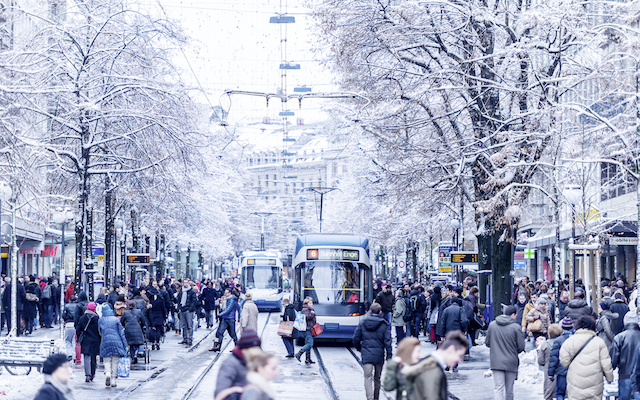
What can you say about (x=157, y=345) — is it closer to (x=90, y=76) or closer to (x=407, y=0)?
(x=90, y=76)

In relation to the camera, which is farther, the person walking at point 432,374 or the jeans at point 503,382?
the jeans at point 503,382

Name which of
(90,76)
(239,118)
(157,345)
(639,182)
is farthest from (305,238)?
(239,118)

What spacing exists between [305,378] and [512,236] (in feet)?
25.9

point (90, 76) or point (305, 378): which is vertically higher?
point (90, 76)

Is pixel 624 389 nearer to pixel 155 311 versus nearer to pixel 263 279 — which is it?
pixel 155 311

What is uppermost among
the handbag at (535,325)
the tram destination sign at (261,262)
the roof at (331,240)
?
the roof at (331,240)

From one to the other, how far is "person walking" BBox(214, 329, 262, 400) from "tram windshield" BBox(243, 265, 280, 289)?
43290 mm

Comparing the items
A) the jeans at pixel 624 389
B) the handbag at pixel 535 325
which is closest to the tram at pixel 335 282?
the handbag at pixel 535 325

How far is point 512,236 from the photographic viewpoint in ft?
83.3

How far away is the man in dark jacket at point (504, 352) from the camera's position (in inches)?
554

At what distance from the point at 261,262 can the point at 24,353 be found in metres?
34.8

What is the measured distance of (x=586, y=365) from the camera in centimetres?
1169

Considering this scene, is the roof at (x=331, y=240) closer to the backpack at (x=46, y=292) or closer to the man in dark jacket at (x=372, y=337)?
the backpack at (x=46, y=292)

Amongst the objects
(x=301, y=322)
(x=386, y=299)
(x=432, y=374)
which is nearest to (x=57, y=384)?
(x=432, y=374)
